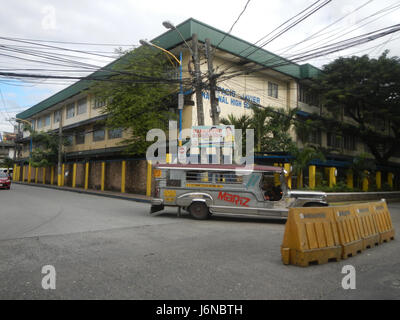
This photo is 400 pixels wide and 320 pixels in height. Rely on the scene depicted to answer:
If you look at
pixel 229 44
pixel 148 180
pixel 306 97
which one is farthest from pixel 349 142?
pixel 148 180

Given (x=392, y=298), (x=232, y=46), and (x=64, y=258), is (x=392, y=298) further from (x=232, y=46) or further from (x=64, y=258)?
(x=232, y=46)

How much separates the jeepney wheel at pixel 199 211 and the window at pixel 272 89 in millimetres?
15303

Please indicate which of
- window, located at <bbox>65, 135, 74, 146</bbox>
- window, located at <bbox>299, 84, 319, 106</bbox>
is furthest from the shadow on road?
window, located at <bbox>65, 135, 74, 146</bbox>

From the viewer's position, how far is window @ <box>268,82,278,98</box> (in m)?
24.2

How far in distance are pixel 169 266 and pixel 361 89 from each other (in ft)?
79.7

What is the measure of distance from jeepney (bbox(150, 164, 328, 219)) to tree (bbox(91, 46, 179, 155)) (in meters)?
7.60

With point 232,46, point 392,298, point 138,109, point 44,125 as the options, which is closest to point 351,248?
point 392,298

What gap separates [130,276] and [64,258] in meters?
1.74

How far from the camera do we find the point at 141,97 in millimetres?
18312

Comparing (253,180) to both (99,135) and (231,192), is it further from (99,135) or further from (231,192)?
(99,135)

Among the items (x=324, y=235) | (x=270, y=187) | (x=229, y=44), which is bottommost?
(x=324, y=235)

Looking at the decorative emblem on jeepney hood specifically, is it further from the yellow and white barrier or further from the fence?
the fence

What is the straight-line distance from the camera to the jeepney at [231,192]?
1077 cm

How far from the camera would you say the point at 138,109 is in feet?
60.0
